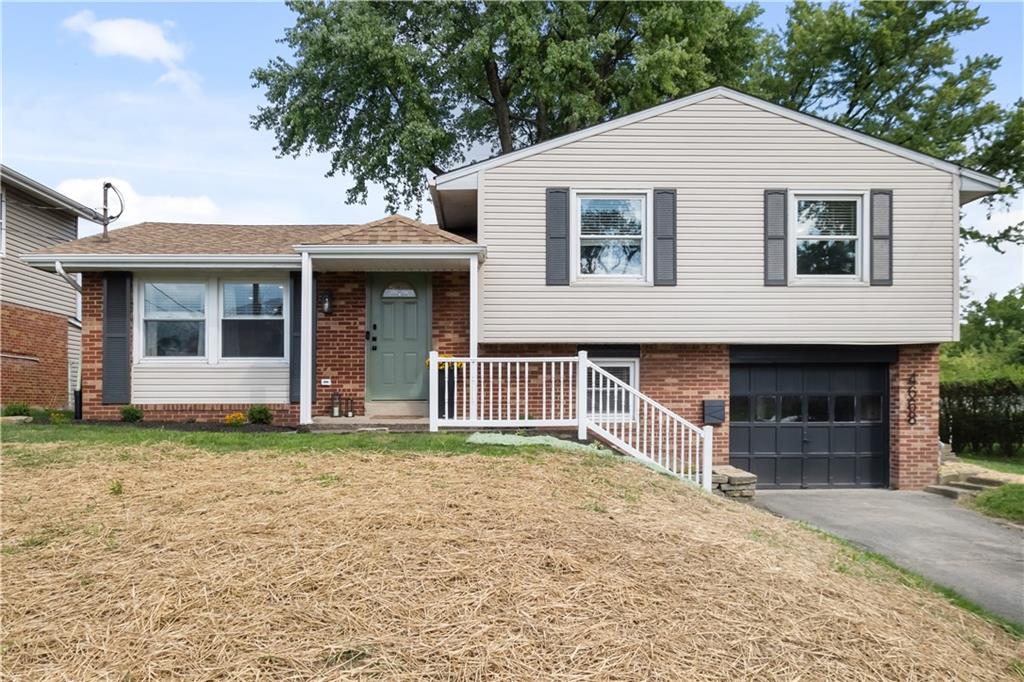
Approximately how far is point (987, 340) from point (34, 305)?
90.1ft

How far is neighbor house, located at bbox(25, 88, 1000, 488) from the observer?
9672 millimetres

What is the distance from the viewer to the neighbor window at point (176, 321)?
1010 cm

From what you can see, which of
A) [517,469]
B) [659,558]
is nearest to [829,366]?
[517,469]

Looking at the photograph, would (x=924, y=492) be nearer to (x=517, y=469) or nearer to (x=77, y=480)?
(x=517, y=469)

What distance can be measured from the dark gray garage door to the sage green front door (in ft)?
16.3

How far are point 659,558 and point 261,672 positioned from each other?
249 cm

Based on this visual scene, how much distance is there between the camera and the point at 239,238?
35.9 feet

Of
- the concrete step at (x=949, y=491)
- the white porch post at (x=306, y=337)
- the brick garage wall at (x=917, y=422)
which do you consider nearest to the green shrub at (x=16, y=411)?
the white porch post at (x=306, y=337)

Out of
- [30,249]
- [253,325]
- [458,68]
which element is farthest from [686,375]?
[30,249]

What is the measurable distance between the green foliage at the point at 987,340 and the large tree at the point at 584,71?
11.7ft

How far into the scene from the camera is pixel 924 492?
10156 millimetres

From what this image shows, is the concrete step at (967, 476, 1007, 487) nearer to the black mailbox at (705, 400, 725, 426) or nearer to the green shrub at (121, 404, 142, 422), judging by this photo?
the black mailbox at (705, 400, 725, 426)

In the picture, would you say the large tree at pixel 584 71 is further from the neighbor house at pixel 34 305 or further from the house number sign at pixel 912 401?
the house number sign at pixel 912 401

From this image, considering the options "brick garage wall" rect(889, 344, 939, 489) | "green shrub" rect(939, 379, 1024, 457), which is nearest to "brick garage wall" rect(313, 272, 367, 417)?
"brick garage wall" rect(889, 344, 939, 489)
